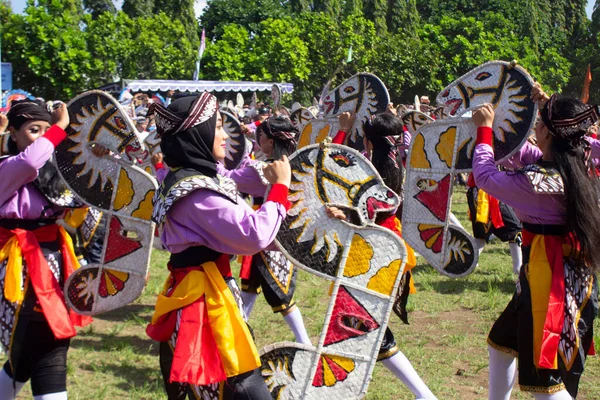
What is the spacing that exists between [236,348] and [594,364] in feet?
11.3

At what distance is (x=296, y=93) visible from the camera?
2806 cm

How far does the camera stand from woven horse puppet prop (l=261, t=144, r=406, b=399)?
117 inches

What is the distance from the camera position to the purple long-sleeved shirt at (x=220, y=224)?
2582 mm

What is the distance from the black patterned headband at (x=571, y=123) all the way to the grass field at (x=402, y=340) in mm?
2118

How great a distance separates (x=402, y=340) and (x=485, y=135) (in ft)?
9.00

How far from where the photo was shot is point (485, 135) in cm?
330

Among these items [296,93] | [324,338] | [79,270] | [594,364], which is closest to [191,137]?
[324,338]

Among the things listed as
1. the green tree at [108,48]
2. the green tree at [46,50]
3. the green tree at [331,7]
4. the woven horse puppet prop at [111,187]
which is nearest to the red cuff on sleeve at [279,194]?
the woven horse puppet prop at [111,187]

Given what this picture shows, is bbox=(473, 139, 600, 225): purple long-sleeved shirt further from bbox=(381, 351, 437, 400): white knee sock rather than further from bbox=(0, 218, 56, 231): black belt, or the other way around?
bbox=(0, 218, 56, 231): black belt

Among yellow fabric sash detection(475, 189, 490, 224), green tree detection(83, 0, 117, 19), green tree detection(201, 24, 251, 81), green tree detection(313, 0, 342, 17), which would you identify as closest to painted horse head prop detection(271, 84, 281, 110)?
yellow fabric sash detection(475, 189, 490, 224)

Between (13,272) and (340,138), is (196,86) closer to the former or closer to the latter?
(340,138)

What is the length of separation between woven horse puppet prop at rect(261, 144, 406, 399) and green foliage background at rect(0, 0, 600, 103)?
18.0 metres

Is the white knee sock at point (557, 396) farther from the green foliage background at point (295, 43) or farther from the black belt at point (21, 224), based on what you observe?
the green foliage background at point (295, 43)

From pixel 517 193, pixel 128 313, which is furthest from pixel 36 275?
pixel 128 313
